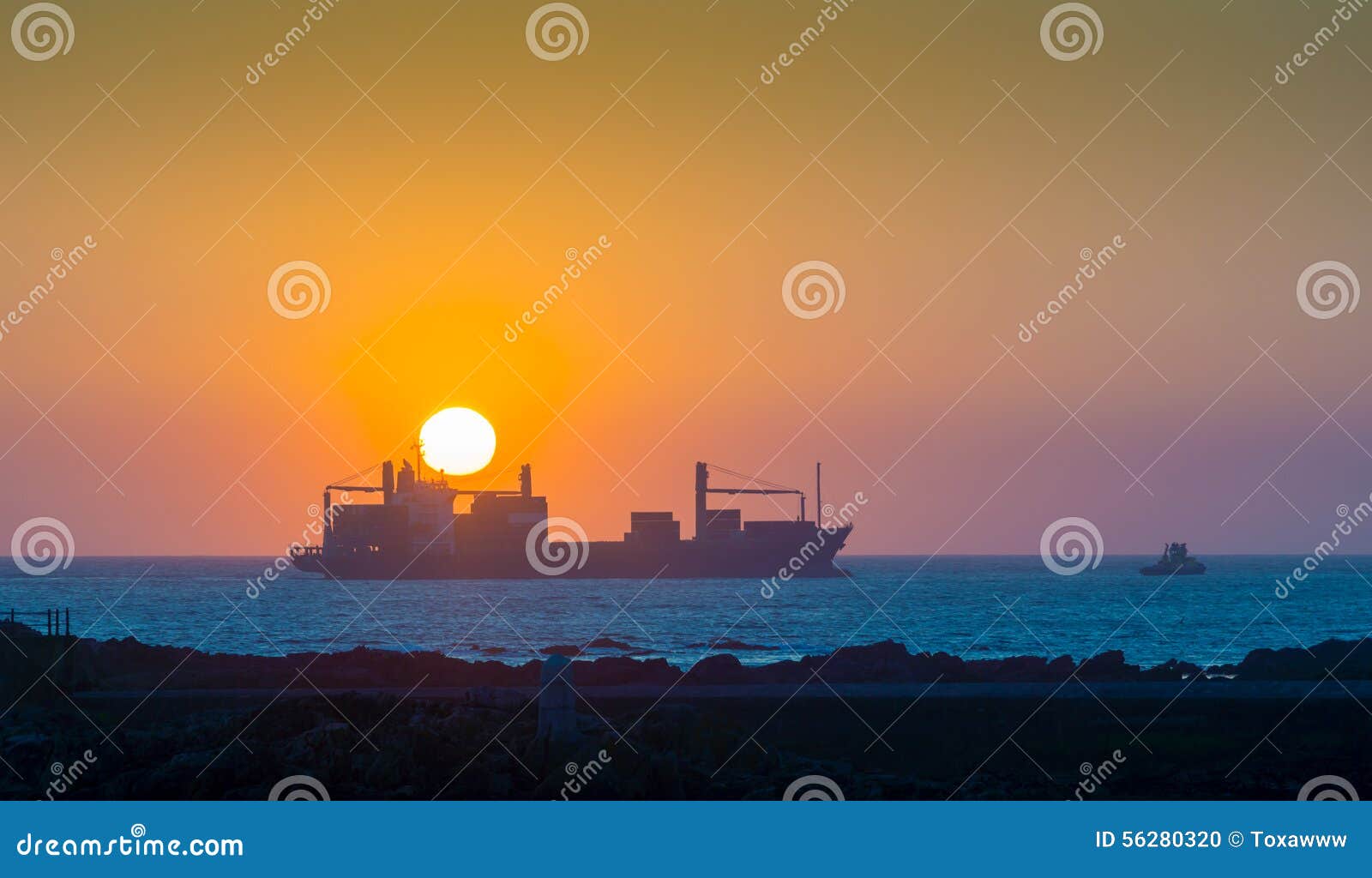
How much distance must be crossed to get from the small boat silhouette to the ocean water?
10831 millimetres

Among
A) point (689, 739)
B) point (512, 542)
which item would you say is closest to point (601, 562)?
point (512, 542)

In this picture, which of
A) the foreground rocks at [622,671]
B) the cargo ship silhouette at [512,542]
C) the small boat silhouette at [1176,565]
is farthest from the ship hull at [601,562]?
the foreground rocks at [622,671]

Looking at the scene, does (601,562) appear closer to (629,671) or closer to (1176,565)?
(1176,565)

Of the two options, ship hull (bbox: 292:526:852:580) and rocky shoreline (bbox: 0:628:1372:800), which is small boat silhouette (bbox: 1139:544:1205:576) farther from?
rocky shoreline (bbox: 0:628:1372:800)

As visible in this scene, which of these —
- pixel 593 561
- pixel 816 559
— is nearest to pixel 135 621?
pixel 593 561

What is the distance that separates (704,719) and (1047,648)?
27775mm

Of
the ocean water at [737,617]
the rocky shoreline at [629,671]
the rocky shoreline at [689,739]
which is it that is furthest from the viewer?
the ocean water at [737,617]

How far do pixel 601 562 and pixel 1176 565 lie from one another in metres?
46.9

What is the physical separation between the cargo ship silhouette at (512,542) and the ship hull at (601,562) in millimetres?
68

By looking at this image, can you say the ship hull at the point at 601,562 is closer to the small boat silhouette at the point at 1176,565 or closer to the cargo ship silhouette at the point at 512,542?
the cargo ship silhouette at the point at 512,542

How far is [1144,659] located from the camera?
34.3m

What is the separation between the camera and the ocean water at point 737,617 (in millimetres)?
39219

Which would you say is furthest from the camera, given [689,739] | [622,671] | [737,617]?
[737,617]

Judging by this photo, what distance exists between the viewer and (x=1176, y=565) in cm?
10512
